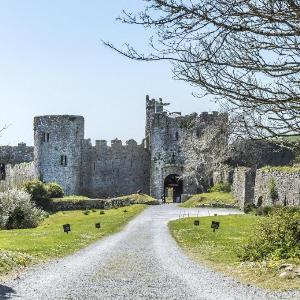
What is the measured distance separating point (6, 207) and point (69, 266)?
25.9 m

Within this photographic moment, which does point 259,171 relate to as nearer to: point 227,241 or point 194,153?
point 194,153

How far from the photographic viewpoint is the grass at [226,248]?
16439 millimetres

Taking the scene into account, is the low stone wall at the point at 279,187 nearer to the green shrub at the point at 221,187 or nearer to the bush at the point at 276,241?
the green shrub at the point at 221,187

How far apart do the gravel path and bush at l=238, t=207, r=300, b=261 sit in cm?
206

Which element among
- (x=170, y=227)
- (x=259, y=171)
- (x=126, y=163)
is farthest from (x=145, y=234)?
(x=126, y=163)

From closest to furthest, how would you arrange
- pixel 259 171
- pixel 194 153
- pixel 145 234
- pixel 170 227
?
pixel 145 234 → pixel 170 227 → pixel 259 171 → pixel 194 153

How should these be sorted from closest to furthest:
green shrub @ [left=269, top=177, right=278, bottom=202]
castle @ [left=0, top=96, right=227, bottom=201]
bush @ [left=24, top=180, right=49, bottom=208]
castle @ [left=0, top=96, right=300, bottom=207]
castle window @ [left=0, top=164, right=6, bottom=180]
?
green shrub @ [left=269, top=177, right=278, bottom=202] → bush @ [left=24, top=180, right=49, bottom=208] → castle @ [left=0, top=96, right=300, bottom=207] → castle @ [left=0, top=96, right=227, bottom=201] → castle window @ [left=0, top=164, right=6, bottom=180]

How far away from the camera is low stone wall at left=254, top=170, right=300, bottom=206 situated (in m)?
43.9

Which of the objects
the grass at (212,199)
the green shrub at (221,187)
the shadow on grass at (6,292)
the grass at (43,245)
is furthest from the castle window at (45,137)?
the shadow on grass at (6,292)

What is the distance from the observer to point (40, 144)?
247 ft

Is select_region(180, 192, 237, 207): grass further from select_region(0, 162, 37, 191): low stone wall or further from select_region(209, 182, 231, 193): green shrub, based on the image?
select_region(0, 162, 37, 191): low stone wall

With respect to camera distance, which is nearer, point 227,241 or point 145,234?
point 227,241

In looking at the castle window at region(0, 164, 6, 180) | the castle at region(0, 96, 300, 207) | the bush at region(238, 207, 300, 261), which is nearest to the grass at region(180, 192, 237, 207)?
the castle at region(0, 96, 300, 207)

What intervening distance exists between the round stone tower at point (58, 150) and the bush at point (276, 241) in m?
53.3
